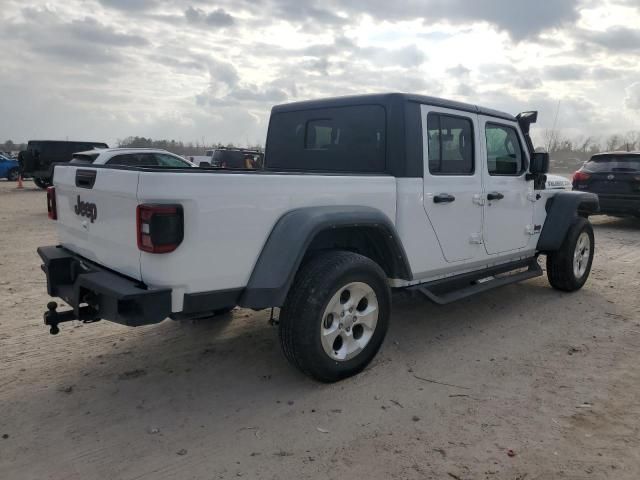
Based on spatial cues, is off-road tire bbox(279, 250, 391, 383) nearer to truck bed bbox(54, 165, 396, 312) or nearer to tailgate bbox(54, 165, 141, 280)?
truck bed bbox(54, 165, 396, 312)

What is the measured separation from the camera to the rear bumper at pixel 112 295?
2836 millimetres

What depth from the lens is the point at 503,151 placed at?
520 centimetres

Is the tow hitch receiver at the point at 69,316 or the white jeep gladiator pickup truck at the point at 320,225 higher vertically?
the white jeep gladiator pickup truck at the point at 320,225

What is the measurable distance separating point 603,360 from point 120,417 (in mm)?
3644

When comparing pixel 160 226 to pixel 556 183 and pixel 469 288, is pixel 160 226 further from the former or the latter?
pixel 556 183

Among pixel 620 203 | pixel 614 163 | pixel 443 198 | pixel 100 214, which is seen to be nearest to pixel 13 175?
pixel 614 163

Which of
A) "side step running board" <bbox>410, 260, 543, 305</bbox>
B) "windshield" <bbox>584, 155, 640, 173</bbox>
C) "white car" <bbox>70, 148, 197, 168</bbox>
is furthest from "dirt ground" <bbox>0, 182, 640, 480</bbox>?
"white car" <bbox>70, 148, 197, 168</bbox>

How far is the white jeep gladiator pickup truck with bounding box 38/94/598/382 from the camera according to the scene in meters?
2.91

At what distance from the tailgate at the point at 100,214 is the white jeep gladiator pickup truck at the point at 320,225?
0.01 metres

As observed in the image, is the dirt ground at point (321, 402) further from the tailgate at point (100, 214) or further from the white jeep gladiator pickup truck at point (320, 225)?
the tailgate at point (100, 214)

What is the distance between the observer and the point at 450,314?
17.6 feet

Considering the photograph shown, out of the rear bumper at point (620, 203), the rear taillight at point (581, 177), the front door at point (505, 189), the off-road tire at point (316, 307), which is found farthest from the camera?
the rear taillight at point (581, 177)

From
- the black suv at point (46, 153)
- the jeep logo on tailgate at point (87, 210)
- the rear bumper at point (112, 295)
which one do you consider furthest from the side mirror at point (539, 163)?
the black suv at point (46, 153)

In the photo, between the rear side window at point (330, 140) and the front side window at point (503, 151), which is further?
the front side window at point (503, 151)
